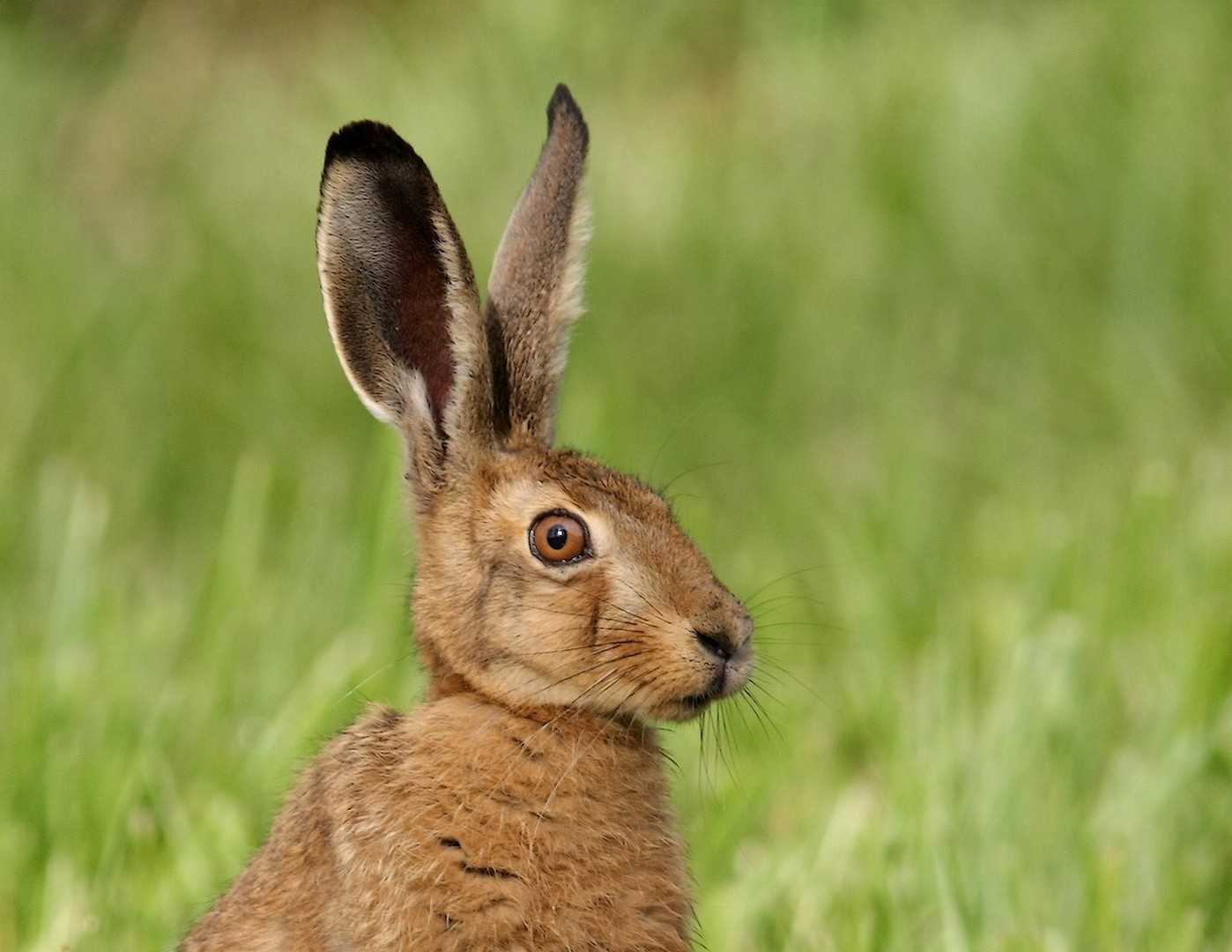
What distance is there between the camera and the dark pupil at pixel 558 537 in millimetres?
3459

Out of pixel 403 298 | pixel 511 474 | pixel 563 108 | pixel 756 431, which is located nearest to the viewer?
pixel 511 474

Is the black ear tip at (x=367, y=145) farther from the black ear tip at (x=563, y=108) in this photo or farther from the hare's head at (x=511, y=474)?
the black ear tip at (x=563, y=108)

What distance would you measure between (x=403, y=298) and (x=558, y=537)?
0.59 meters

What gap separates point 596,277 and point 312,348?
124 centimetres

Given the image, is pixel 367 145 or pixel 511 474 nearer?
pixel 367 145

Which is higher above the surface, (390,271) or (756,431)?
(756,431)

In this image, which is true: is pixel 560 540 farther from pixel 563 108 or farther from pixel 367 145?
pixel 563 108

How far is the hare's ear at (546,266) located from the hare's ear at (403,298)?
0.53 ft

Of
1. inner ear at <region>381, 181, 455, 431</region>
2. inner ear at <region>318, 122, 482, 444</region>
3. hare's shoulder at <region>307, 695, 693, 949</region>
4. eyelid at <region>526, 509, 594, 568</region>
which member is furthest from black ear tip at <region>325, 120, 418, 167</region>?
hare's shoulder at <region>307, 695, 693, 949</region>

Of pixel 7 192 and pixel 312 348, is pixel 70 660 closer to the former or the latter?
pixel 312 348

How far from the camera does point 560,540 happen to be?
346 centimetres

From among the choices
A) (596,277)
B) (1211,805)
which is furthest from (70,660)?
(596,277)

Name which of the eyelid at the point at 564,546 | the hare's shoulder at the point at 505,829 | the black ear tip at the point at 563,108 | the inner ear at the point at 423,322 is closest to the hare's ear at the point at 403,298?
the inner ear at the point at 423,322

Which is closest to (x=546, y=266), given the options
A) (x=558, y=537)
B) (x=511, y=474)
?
(x=511, y=474)
